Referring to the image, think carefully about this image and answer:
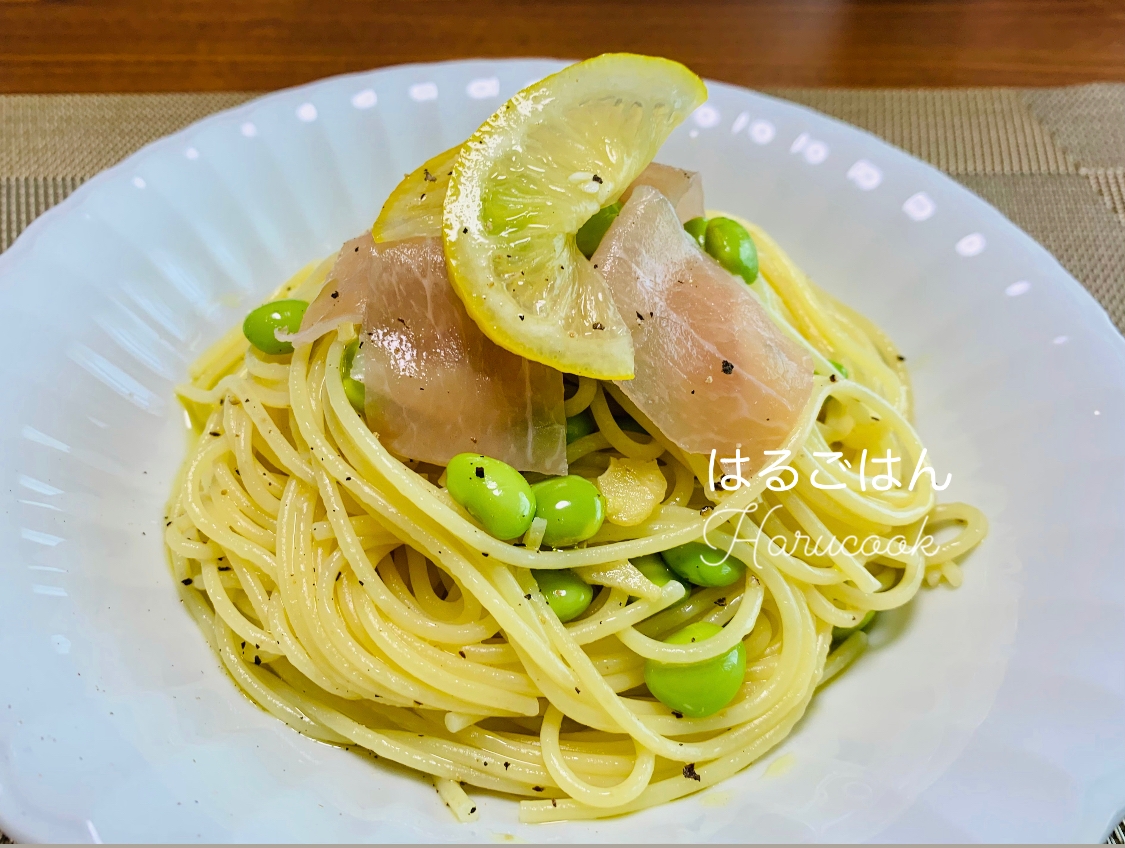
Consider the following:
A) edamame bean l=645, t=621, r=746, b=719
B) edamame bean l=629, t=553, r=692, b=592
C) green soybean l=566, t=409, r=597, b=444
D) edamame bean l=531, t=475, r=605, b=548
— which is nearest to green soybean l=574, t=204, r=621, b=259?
green soybean l=566, t=409, r=597, b=444

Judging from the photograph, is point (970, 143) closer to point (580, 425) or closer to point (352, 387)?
point (580, 425)

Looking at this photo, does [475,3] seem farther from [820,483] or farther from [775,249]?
[820,483]

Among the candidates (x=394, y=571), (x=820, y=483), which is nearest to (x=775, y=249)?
(x=820, y=483)

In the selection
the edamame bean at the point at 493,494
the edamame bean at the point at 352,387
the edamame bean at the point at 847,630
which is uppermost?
the edamame bean at the point at 352,387

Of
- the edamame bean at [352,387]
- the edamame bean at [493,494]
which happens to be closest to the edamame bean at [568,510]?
the edamame bean at [493,494]

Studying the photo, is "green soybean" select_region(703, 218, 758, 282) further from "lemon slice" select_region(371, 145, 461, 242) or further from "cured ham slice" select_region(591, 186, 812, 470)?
"lemon slice" select_region(371, 145, 461, 242)

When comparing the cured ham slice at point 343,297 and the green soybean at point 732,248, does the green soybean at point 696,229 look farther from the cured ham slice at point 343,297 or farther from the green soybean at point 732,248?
the cured ham slice at point 343,297
